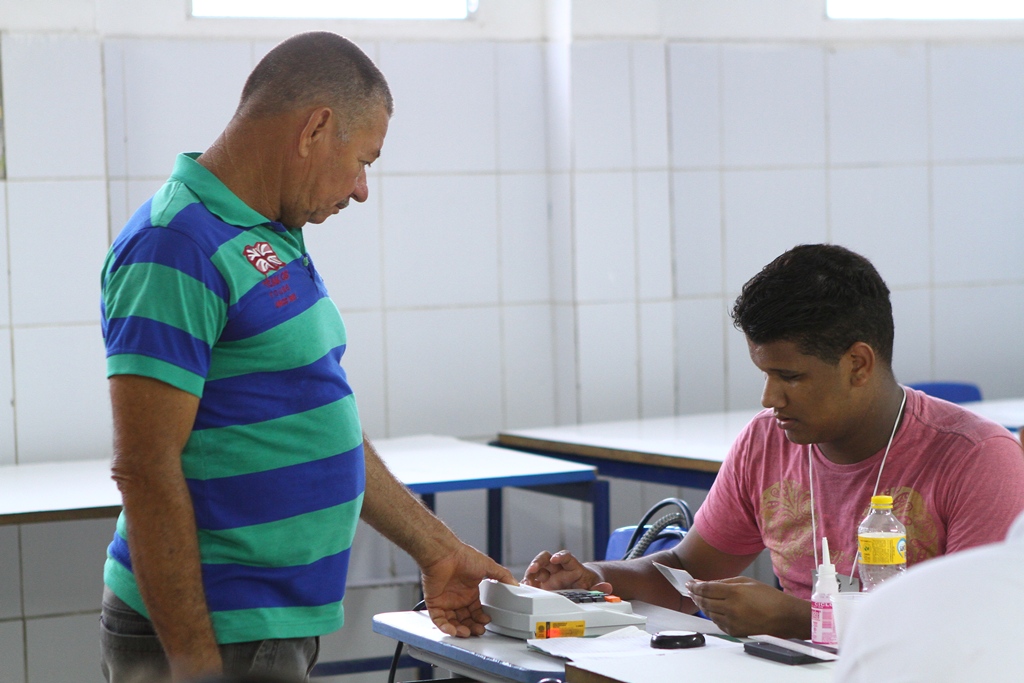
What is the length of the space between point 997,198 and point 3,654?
12.9 feet

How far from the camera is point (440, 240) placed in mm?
4301

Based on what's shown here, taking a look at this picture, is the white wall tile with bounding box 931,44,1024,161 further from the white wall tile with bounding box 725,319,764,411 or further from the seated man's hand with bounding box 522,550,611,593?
the seated man's hand with bounding box 522,550,611,593

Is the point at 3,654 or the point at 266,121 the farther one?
the point at 3,654

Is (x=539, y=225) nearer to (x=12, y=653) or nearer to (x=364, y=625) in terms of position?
(x=364, y=625)

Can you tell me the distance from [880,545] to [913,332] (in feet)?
10.5

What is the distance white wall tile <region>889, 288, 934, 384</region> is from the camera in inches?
187

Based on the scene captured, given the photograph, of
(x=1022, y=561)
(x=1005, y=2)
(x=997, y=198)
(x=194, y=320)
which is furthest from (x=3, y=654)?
(x=1005, y=2)

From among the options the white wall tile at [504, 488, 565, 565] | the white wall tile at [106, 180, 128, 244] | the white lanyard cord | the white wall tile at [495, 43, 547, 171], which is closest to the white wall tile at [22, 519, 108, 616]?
the white wall tile at [106, 180, 128, 244]

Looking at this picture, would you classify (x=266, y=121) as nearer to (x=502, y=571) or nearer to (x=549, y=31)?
(x=502, y=571)

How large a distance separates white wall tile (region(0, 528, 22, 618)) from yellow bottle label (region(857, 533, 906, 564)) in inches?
108

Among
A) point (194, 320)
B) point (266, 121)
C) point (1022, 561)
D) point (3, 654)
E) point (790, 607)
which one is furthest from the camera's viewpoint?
point (3, 654)

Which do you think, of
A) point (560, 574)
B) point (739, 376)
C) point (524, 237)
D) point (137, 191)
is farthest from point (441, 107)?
point (560, 574)

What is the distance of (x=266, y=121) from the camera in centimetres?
165

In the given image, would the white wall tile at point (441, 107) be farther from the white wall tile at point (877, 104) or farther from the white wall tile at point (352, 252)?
the white wall tile at point (877, 104)
